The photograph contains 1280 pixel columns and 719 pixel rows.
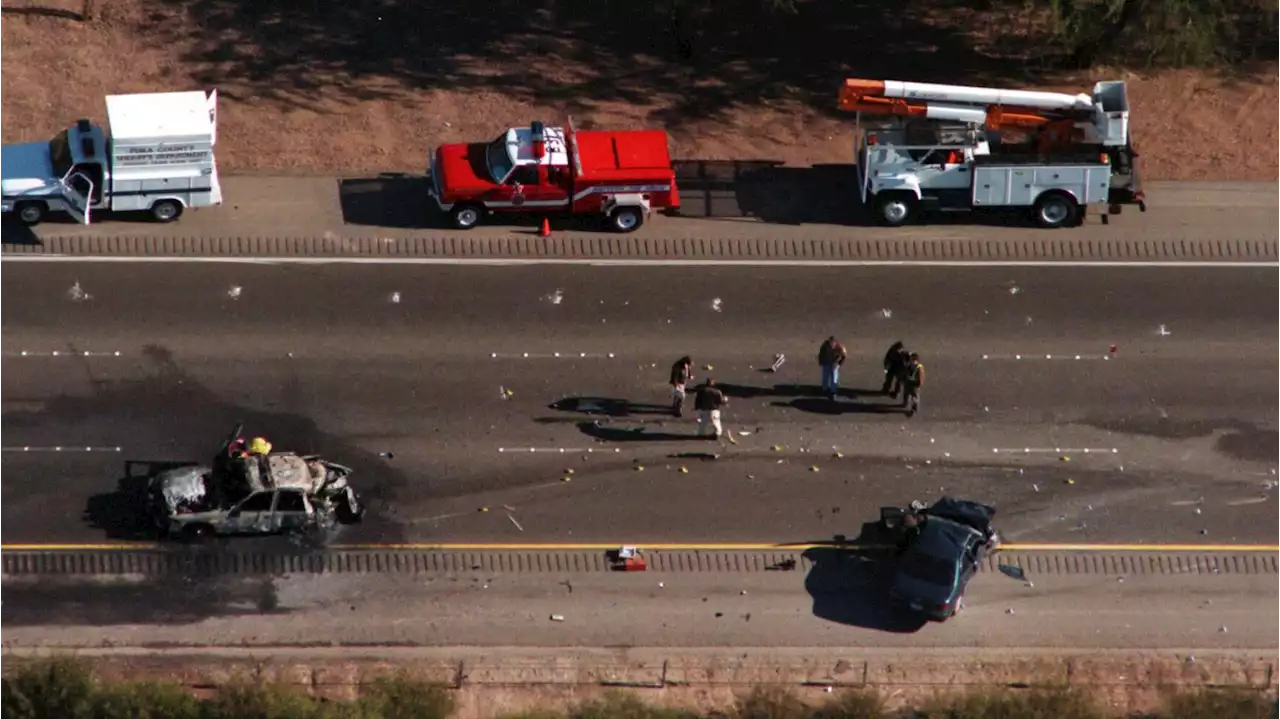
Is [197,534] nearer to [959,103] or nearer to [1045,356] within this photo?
[1045,356]

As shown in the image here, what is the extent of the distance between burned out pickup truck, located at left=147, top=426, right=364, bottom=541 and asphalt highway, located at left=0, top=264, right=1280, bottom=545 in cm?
78

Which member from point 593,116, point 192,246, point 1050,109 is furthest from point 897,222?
point 192,246

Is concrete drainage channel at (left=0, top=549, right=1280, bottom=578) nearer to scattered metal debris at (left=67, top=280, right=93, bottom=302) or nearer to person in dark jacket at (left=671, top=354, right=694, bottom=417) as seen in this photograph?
person in dark jacket at (left=671, top=354, right=694, bottom=417)

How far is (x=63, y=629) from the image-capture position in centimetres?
3216

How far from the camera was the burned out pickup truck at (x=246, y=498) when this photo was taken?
33.2 m

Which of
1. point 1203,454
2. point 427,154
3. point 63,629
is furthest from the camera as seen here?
point 427,154

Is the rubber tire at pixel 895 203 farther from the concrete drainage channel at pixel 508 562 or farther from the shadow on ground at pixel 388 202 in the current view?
the concrete drainage channel at pixel 508 562

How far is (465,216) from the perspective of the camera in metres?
40.2

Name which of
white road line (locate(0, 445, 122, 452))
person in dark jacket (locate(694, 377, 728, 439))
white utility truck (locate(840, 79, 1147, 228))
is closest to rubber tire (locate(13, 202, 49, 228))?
white road line (locate(0, 445, 122, 452))

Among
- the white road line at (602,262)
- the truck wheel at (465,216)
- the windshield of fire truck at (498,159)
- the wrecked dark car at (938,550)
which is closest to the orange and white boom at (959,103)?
the white road line at (602,262)

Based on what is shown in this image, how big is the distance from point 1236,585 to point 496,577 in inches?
467

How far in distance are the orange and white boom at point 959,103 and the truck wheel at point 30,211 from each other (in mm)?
15415

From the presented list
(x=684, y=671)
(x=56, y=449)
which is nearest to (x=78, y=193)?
(x=56, y=449)

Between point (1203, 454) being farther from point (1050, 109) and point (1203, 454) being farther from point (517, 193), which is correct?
point (517, 193)
